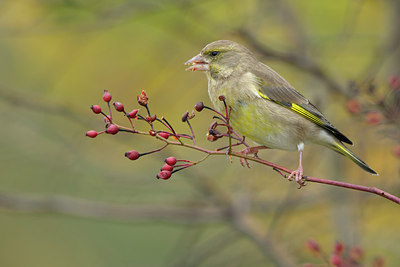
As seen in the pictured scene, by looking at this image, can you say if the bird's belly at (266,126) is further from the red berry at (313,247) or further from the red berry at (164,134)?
the red berry at (164,134)

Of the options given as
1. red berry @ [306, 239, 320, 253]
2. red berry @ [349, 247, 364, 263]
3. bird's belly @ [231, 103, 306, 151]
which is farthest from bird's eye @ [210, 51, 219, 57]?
red berry @ [349, 247, 364, 263]

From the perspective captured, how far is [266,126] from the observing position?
4508mm

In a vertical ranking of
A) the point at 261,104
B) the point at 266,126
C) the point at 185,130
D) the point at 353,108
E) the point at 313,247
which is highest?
the point at 185,130

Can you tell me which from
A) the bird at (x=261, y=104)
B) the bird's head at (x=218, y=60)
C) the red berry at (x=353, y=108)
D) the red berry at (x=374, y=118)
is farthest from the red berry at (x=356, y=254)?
the bird's head at (x=218, y=60)

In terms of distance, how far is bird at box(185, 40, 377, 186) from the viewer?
14.8ft

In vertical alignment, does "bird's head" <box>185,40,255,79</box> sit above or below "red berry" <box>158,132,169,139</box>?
above

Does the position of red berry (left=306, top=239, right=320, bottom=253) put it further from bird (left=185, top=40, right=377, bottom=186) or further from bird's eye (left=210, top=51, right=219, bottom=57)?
bird's eye (left=210, top=51, right=219, bottom=57)

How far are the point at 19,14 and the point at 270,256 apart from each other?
4577mm

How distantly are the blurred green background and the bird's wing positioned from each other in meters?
0.30

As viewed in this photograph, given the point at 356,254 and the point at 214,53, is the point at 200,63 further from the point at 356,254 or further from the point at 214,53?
the point at 356,254

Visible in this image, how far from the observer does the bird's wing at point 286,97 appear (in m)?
4.79

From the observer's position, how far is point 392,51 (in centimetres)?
608

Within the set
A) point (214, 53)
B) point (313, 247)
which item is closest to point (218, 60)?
point (214, 53)

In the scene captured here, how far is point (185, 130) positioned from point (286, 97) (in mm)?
3777
